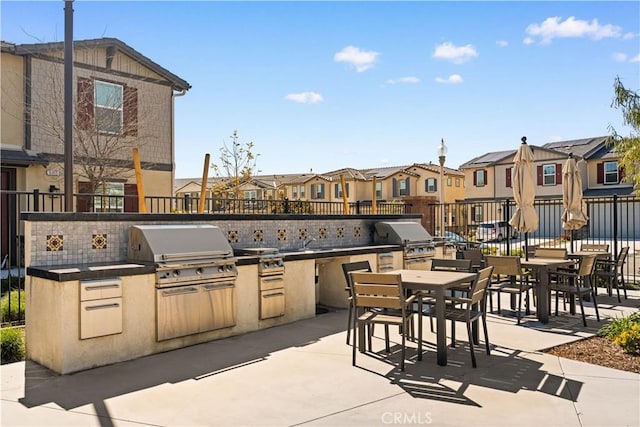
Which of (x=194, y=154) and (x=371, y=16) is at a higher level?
(x=371, y=16)

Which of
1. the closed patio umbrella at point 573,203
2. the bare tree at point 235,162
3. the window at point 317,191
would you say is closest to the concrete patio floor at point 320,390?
the closed patio umbrella at point 573,203

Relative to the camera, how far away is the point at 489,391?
4266mm

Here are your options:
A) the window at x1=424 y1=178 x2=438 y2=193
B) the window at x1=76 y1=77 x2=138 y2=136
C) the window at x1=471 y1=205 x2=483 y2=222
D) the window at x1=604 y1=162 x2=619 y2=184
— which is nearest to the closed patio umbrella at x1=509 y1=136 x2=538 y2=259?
the window at x1=76 y1=77 x2=138 y2=136

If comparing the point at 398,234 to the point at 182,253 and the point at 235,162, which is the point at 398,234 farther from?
the point at 235,162

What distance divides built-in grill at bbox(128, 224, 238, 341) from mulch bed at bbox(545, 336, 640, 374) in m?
3.97

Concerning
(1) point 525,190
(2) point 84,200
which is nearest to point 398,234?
(1) point 525,190

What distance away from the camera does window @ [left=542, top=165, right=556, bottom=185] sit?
107 feet

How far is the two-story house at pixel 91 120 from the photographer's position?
12969 millimetres

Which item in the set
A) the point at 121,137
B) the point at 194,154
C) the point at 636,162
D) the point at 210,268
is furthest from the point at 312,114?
the point at 210,268

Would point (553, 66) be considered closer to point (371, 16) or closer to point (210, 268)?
point (371, 16)

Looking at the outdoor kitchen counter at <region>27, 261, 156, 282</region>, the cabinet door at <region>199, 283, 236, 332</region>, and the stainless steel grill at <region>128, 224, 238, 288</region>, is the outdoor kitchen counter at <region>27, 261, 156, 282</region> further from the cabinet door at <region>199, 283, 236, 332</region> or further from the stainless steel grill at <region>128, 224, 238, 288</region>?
the cabinet door at <region>199, 283, 236, 332</region>

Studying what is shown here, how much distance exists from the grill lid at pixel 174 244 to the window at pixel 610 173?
31.5m

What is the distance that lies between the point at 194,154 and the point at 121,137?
2.89m

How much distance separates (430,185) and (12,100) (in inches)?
1295
